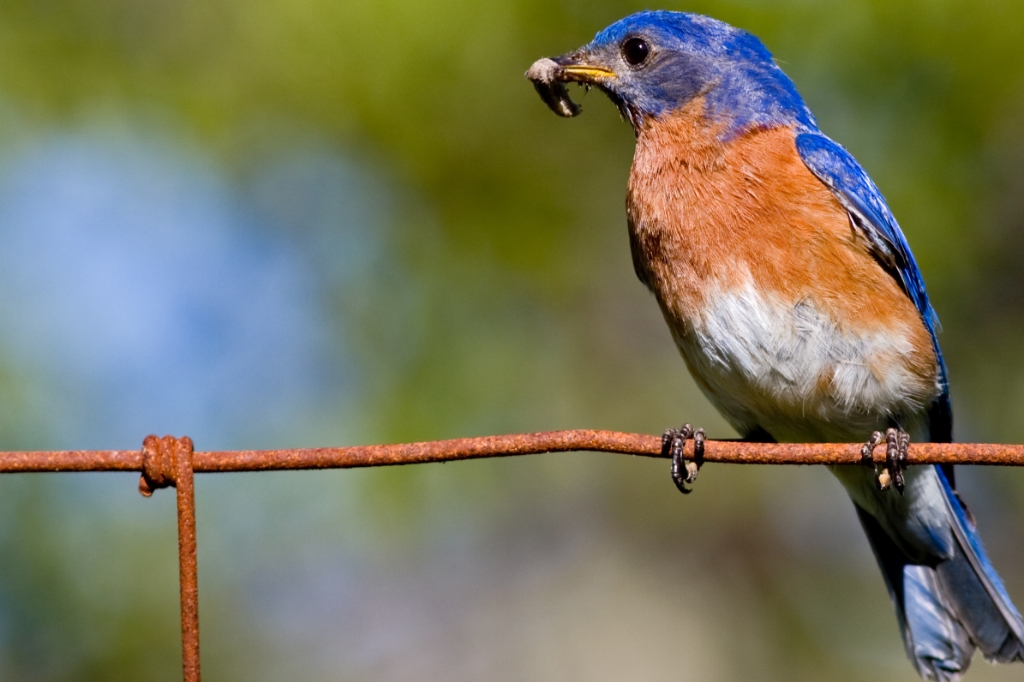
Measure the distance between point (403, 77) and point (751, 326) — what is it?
301 cm

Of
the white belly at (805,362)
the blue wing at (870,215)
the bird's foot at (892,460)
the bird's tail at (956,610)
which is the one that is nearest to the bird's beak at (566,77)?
the blue wing at (870,215)

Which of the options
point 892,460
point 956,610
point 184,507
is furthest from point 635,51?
point 184,507

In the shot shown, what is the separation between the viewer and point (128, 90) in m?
6.45

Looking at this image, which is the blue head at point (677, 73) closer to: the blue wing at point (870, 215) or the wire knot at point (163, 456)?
the blue wing at point (870, 215)

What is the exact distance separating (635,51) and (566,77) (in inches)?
11.0

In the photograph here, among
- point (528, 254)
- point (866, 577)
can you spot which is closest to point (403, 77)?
point (528, 254)

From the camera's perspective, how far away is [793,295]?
12.6 feet

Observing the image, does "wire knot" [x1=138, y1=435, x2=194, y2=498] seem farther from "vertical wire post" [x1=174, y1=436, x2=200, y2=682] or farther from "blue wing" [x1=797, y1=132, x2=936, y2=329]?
"blue wing" [x1=797, y1=132, x2=936, y2=329]

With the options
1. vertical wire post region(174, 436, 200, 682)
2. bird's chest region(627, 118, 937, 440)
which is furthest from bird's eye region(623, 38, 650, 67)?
vertical wire post region(174, 436, 200, 682)

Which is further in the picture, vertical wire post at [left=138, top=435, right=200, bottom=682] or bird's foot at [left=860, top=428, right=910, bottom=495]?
bird's foot at [left=860, top=428, right=910, bottom=495]

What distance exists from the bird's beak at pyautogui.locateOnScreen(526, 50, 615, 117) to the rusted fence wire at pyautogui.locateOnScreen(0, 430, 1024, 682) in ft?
7.85

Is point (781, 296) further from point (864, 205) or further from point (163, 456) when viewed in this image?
point (163, 456)

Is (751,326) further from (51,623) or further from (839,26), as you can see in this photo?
(51,623)

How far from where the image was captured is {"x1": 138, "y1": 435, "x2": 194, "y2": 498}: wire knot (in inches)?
96.3
